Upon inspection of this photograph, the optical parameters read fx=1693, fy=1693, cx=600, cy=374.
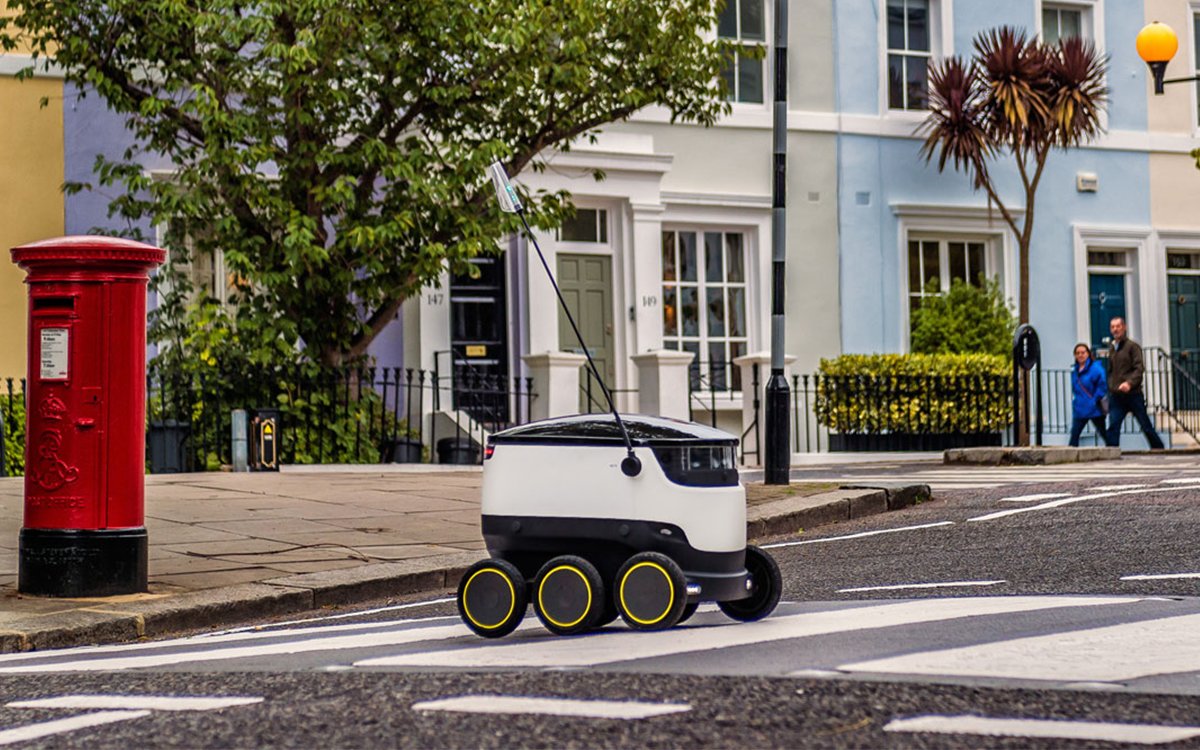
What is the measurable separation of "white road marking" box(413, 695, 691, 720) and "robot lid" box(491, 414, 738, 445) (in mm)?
1466

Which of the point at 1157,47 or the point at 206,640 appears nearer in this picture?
the point at 206,640

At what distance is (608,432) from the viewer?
600 centimetres

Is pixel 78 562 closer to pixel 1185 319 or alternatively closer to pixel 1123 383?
pixel 1123 383

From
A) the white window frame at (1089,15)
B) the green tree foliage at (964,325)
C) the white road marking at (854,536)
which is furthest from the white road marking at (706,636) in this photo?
the white window frame at (1089,15)

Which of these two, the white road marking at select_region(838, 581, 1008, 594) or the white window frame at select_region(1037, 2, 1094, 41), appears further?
the white window frame at select_region(1037, 2, 1094, 41)

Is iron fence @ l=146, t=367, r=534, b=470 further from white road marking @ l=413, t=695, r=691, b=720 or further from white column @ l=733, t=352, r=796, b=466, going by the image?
white road marking @ l=413, t=695, r=691, b=720

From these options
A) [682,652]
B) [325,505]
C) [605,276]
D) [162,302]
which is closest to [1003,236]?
[605,276]

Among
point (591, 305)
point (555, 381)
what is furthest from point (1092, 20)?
point (555, 381)

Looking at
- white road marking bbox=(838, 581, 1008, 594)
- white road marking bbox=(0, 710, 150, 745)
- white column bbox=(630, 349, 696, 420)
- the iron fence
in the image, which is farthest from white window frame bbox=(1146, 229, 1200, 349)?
white road marking bbox=(0, 710, 150, 745)

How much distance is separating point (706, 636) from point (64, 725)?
2239mm

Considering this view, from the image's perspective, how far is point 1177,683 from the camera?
4.73 m

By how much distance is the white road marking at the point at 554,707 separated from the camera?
4.39m

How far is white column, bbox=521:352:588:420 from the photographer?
19.7 metres

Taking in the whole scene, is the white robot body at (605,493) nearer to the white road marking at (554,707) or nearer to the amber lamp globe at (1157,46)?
the white road marking at (554,707)
